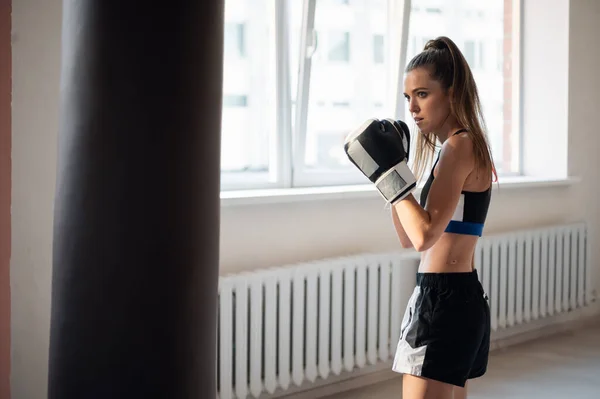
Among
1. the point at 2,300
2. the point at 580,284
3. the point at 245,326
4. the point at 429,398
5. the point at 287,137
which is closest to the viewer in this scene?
the point at 429,398

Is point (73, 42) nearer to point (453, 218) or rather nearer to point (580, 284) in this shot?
point (453, 218)

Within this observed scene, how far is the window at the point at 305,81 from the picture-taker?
3.57 meters

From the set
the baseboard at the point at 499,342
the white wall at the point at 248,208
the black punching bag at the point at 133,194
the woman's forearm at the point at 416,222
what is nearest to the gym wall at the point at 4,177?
the white wall at the point at 248,208

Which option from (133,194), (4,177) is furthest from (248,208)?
(133,194)

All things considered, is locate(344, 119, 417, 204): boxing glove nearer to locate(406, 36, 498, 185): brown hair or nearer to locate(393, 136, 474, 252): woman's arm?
locate(393, 136, 474, 252): woman's arm

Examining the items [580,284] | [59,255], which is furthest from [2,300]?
[580,284]

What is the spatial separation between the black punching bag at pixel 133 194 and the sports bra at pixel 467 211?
0.80 m

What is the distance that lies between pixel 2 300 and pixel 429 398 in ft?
4.71

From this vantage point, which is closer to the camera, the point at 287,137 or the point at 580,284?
the point at 287,137

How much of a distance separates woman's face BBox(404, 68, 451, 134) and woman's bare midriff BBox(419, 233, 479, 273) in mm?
314

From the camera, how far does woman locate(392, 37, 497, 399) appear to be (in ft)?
6.49

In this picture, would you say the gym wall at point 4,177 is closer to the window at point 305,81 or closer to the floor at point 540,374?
the window at point 305,81

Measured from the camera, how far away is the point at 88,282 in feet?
4.77

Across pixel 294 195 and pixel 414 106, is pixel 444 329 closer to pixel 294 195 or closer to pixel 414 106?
pixel 414 106
